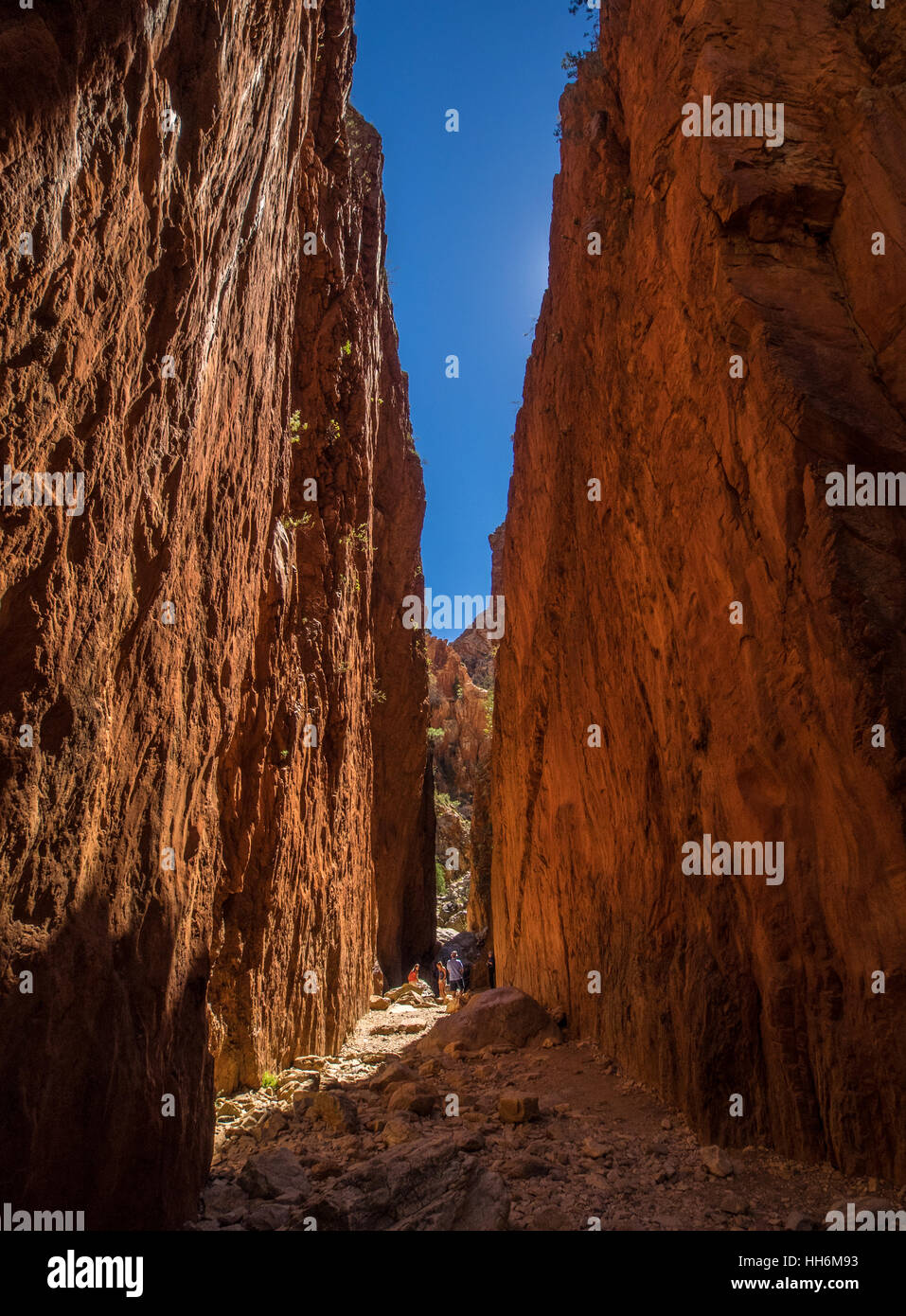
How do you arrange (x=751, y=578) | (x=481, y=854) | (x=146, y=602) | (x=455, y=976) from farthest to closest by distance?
(x=481, y=854) < (x=455, y=976) < (x=751, y=578) < (x=146, y=602)

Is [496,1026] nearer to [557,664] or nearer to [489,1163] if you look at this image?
[489,1163]

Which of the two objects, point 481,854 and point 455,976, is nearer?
point 455,976

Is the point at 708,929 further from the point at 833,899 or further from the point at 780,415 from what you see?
the point at 780,415

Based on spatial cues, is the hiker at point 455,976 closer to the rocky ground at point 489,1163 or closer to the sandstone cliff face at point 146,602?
the sandstone cliff face at point 146,602

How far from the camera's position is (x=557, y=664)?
41.5 feet

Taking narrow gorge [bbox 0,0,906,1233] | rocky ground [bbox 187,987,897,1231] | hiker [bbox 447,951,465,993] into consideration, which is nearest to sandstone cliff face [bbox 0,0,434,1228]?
narrow gorge [bbox 0,0,906,1233]

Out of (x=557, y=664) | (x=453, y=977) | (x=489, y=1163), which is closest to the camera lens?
(x=489, y=1163)

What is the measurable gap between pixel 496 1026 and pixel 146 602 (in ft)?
27.7

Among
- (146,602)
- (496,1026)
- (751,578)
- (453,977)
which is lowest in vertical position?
(453,977)

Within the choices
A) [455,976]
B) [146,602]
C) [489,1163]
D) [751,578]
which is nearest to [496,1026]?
[489,1163]

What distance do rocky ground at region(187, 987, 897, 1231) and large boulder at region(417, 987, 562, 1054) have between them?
1.08 meters

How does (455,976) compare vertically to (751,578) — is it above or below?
below

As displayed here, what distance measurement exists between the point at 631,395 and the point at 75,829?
25.2 feet
